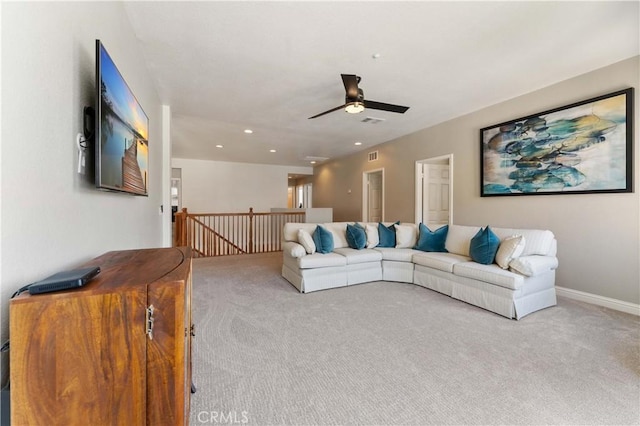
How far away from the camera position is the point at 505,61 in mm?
2801

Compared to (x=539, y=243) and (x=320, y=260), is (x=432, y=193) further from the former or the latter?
(x=320, y=260)

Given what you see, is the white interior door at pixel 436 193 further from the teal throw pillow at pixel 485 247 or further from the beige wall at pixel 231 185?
the beige wall at pixel 231 185

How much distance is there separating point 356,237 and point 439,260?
1231 mm

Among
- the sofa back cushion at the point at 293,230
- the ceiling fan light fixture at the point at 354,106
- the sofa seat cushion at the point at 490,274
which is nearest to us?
the sofa seat cushion at the point at 490,274

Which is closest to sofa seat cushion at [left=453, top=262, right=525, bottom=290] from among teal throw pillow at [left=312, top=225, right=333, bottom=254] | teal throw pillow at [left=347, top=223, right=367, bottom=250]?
teal throw pillow at [left=347, top=223, right=367, bottom=250]

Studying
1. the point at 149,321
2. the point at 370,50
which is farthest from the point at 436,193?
the point at 149,321

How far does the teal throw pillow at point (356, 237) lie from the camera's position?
4.11 metres

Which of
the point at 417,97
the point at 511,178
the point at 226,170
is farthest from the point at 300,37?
the point at 226,170

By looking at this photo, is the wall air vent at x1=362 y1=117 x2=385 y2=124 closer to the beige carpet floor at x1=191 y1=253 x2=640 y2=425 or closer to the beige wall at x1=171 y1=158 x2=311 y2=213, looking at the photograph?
the beige carpet floor at x1=191 y1=253 x2=640 y2=425

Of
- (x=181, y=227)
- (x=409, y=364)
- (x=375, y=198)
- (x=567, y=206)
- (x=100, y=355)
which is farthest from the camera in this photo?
(x=375, y=198)

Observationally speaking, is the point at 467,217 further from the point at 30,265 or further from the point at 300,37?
the point at 30,265

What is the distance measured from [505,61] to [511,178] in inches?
64.9

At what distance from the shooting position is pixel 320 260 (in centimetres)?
354

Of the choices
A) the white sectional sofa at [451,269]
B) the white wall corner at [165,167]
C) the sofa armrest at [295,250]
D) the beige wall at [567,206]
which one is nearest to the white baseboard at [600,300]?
the beige wall at [567,206]
